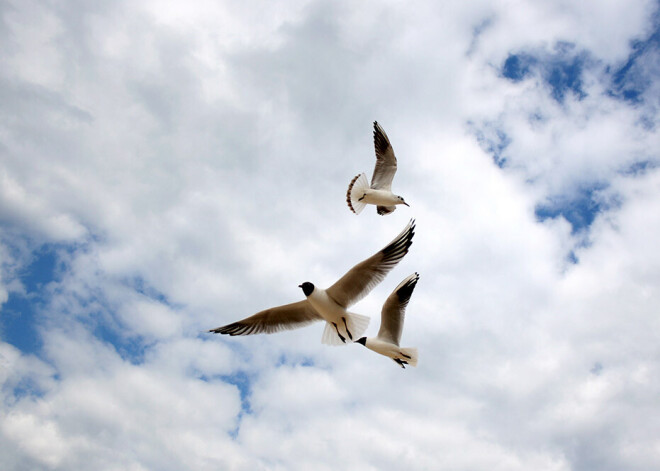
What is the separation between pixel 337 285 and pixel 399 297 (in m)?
2.01

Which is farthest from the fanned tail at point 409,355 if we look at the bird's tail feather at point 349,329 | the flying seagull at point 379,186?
the flying seagull at point 379,186

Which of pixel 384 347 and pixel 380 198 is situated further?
pixel 380 198

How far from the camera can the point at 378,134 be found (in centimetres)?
1297

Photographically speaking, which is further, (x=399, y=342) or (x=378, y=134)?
(x=378, y=134)

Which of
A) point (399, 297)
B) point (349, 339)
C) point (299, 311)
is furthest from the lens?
point (399, 297)

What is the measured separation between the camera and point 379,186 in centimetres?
1270

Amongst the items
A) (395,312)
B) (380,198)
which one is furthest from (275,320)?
(380,198)

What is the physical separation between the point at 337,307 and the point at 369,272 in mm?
775

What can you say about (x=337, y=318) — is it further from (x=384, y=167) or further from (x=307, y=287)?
(x=384, y=167)

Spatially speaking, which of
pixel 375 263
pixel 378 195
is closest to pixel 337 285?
pixel 375 263

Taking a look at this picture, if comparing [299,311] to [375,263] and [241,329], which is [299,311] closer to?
[241,329]

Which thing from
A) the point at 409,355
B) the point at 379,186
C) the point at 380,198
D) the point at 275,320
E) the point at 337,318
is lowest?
the point at 337,318

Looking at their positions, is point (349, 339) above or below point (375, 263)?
below

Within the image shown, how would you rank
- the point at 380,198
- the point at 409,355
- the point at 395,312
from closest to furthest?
the point at 409,355
the point at 395,312
the point at 380,198
